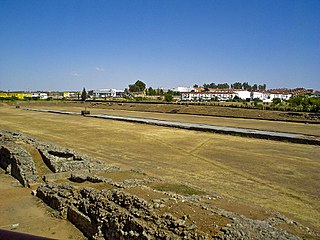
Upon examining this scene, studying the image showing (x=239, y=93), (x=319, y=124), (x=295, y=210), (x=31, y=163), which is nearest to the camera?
(x=295, y=210)

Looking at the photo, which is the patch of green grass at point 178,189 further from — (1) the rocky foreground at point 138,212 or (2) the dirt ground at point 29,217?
(2) the dirt ground at point 29,217

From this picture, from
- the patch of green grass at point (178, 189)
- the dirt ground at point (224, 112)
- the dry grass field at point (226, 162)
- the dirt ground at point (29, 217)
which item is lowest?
the dry grass field at point (226, 162)

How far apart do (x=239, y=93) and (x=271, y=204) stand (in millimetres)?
140588

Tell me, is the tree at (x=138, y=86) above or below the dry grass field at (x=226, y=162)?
above

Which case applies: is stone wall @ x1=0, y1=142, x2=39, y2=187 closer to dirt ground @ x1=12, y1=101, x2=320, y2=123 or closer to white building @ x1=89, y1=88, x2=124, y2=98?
dirt ground @ x1=12, y1=101, x2=320, y2=123

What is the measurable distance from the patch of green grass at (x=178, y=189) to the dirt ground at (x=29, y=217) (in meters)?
3.32

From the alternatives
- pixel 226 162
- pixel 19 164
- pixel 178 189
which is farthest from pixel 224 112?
pixel 178 189

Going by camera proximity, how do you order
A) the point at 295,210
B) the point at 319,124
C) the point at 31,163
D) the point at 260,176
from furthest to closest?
1. the point at 319,124
2. the point at 260,176
3. the point at 31,163
4. the point at 295,210

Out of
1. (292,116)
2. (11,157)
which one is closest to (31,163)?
(11,157)

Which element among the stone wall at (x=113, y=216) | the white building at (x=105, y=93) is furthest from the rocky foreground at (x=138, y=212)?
the white building at (x=105, y=93)

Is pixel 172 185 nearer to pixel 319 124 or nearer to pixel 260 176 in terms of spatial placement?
pixel 260 176

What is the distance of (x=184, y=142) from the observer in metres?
26.9

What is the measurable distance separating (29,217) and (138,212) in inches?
180

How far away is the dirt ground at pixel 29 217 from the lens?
8734 mm
